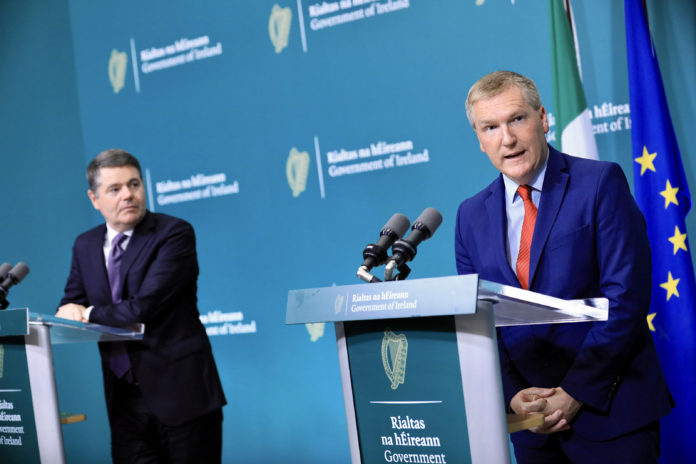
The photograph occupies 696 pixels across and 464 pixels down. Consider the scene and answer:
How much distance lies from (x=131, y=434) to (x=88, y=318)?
54 centimetres

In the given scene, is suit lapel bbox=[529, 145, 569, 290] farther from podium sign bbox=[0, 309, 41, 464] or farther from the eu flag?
podium sign bbox=[0, 309, 41, 464]

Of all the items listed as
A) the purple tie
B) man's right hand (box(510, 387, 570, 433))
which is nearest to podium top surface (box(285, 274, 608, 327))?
man's right hand (box(510, 387, 570, 433))

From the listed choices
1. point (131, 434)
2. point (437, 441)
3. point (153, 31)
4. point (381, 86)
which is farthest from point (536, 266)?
point (153, 31)

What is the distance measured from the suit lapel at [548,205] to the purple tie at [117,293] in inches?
75.3

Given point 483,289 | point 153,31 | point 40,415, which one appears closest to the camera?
point 483,289

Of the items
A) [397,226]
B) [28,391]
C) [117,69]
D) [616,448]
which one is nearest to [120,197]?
[28,391]

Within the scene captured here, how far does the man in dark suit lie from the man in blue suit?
1552mm

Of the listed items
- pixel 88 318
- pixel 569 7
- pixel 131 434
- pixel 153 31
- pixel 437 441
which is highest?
pixel 153 31

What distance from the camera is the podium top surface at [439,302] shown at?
160 centimetres

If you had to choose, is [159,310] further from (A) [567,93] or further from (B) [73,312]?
(A) [567,93]

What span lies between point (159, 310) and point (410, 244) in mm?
1704

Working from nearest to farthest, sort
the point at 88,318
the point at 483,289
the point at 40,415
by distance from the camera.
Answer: the point at 483,289 < the point at 40,415 < the point at 88,318

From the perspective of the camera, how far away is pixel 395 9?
4547mm

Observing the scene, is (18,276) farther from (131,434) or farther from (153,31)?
(153,31)
